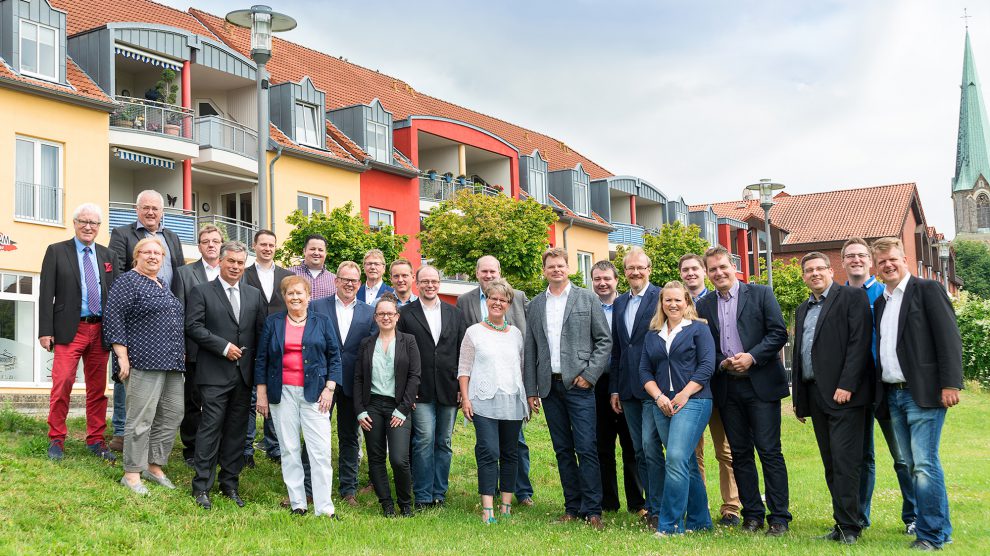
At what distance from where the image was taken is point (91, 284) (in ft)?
29.6

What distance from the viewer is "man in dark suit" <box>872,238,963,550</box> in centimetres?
725

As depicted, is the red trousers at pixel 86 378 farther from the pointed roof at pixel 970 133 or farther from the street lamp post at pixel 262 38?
the pointed roof at pixel 970 133

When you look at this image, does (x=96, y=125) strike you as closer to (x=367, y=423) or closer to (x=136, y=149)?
(x=136, y=149)

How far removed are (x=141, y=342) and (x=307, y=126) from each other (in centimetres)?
2061

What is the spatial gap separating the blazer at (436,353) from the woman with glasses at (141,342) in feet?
7.20

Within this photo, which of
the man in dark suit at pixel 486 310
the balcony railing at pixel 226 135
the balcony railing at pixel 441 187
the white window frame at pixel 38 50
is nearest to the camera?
the man in dark suit at pixel 486 310

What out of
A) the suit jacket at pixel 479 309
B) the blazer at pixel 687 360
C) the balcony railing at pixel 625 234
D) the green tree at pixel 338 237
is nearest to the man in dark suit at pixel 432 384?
the suit jacket at pixel 479 309

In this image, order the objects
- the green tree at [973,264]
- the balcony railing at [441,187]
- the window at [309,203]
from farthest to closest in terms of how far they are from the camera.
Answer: the green tree at [973,264]
the balcony railing at [441,187]
the window at [309,203]

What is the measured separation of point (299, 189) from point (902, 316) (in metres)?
21.6

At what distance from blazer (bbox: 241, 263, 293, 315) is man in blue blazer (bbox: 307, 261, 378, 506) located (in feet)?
1.13

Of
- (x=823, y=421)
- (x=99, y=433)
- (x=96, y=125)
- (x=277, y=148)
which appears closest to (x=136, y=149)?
(x=96, y=125)

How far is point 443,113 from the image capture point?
3900cm

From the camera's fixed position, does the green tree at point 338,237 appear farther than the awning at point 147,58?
No

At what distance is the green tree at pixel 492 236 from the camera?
2384 centimetres
